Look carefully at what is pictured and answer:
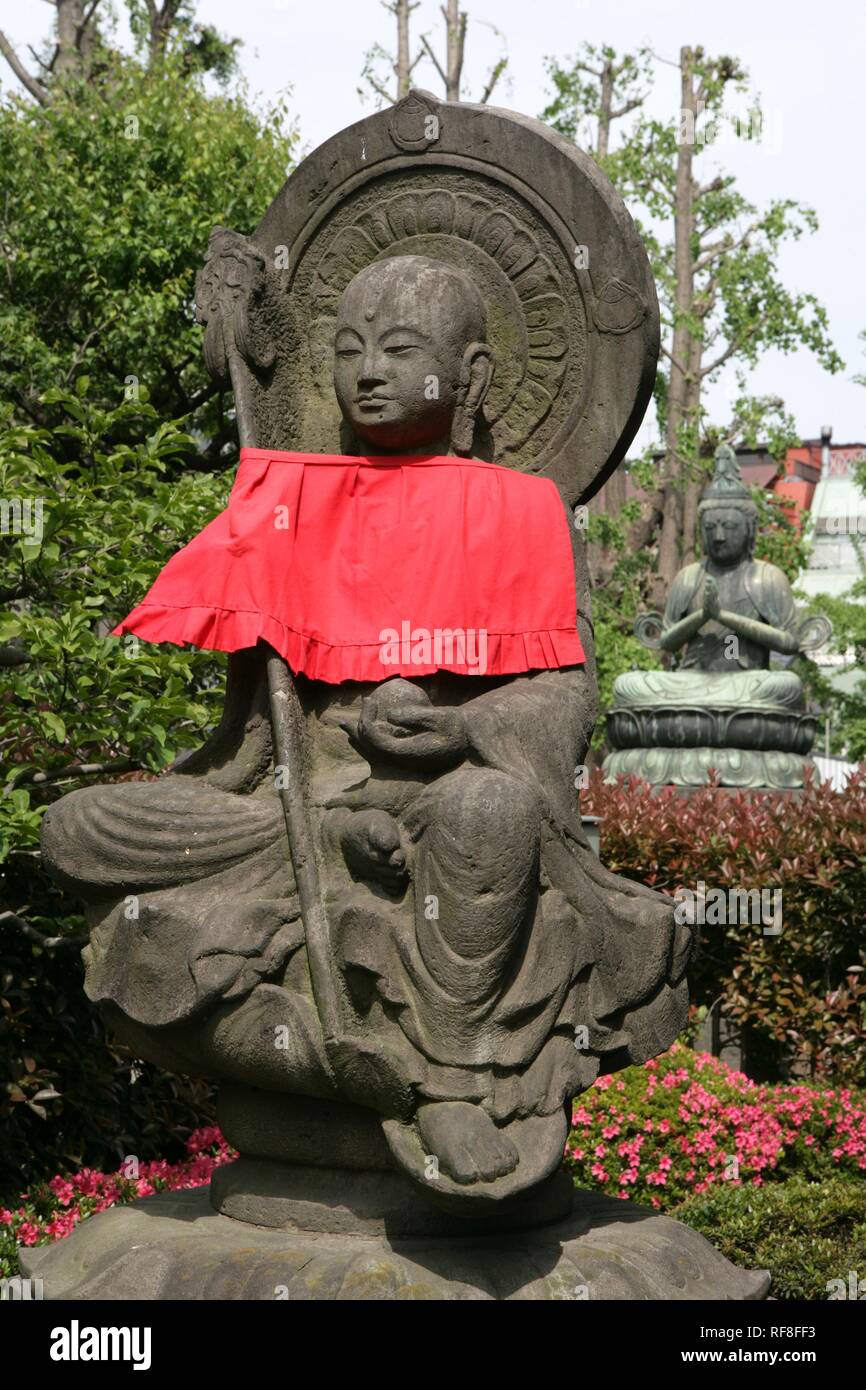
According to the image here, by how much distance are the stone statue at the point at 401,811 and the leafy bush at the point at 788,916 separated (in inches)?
134

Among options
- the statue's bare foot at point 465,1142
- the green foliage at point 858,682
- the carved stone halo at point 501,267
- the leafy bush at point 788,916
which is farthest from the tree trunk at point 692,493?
the statue's bare foot at point 465,1142

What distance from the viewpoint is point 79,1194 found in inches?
208

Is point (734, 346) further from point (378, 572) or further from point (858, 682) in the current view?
point (378, 572)

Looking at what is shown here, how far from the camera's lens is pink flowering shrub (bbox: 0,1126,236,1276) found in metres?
4.93

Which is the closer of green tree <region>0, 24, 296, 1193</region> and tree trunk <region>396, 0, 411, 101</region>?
green tree <region>0, 24, 296, 1193</region>

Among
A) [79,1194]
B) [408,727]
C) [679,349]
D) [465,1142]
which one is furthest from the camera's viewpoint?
[679,349]

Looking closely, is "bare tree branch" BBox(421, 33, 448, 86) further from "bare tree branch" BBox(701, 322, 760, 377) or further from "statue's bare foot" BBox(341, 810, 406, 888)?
"statue's bare foot" BBox(341, 810, 406, 888)

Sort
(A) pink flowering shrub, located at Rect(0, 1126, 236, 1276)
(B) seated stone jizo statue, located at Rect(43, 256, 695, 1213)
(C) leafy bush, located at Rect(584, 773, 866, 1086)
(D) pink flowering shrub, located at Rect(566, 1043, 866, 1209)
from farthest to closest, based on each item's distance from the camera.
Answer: (C) leafy bush, located at Rect(584, 773, 866, 1086), (D) pink flowering shrub, located at Rect(566, 1043, 866, 1209), (A) pink flowering shrub, located at Rect(0, 1126, 236, 1276), (B) seated stone jizo statue, located at Rect(43, 256, 695, 1213)

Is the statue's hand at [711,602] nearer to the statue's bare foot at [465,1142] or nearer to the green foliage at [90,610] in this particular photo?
the green foliage at [90,610]

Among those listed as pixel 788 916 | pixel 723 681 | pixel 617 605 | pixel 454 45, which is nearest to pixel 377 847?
pixel 788 916

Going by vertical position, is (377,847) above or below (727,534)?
below

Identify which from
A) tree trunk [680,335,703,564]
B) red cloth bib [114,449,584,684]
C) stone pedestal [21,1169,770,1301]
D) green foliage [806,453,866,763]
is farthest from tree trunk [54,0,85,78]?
stone pedestal [21,1169,770,1301]

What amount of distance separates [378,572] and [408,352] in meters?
0.52
